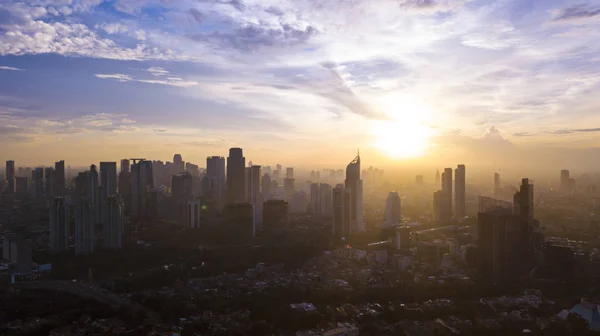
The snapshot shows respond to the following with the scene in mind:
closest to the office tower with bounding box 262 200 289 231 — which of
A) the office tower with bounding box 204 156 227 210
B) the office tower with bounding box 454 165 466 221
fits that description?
the office tower with bounding box 204 156 227 210

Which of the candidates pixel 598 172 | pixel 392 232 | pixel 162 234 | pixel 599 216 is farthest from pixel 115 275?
pixel 598 172

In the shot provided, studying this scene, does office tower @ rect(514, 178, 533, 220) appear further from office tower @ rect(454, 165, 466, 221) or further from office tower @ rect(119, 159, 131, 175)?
office tower @ rect(119, 159, 131, 175)

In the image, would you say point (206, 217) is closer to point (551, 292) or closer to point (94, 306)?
point (94, 306)

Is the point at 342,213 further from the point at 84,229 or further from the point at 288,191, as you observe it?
the point at 288,191

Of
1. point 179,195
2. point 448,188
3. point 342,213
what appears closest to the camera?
point 342,213

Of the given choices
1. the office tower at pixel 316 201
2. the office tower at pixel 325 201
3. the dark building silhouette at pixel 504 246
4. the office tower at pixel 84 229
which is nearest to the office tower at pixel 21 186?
the office tower at pixel 84 229

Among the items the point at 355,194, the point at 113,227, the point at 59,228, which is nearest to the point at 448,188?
the point at 355,194
